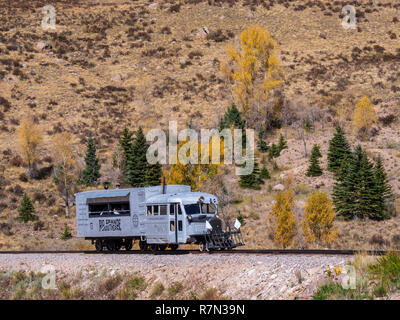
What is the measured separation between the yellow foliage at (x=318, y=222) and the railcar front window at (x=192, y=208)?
15804 millimetres

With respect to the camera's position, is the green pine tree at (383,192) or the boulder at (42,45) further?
the boulder at (42,45)

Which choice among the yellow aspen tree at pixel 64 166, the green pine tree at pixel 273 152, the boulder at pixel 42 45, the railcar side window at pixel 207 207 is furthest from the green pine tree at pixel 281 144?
the boulder at pixel 42 45

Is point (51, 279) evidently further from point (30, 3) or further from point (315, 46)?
point (30, 3)

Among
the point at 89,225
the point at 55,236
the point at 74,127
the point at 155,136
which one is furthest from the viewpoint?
the point at 74,127

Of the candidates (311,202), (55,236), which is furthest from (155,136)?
(311,202)

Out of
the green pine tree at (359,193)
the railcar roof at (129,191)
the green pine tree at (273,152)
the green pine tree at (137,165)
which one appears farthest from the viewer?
the green pine tree at (273,152)

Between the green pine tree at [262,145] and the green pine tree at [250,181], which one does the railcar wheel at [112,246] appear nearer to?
the green pine tree at [250,181]

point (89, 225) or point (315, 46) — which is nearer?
point (89, 225)

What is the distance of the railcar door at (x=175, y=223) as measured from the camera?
21.5m

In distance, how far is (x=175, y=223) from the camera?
21578mm

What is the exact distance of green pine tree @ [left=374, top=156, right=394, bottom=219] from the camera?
40.4 m

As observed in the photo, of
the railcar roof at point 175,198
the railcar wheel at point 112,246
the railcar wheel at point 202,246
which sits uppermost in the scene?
the railcar roof at point 175,198
